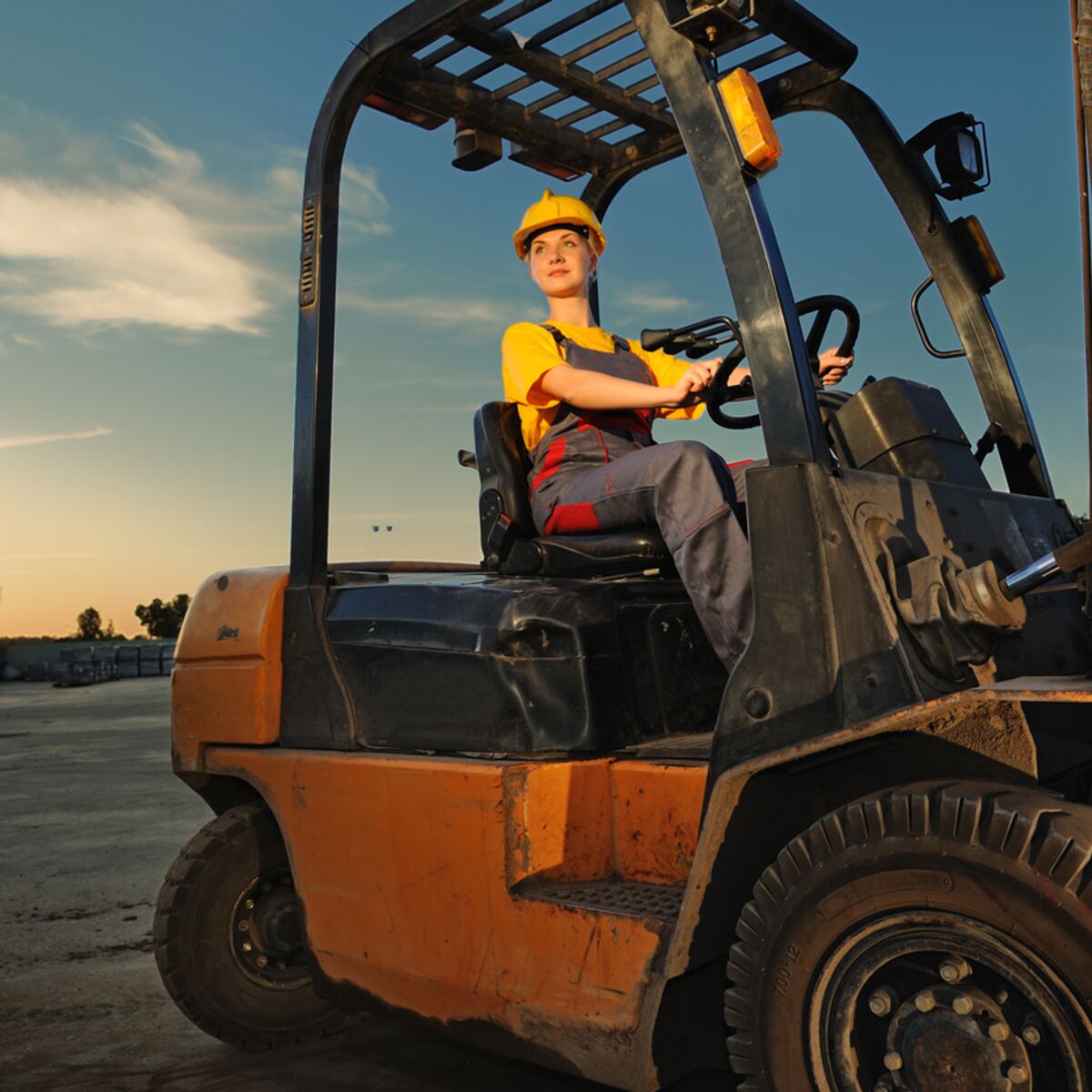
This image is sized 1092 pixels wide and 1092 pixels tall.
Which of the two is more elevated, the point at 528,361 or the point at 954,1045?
the point at 528,361

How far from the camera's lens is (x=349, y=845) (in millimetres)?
3191

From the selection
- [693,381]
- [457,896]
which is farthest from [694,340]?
[457,896]

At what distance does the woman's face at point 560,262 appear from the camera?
3.84 m

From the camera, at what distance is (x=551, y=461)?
3.48m

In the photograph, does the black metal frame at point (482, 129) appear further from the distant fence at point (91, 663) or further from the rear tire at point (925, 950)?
the distant fence at point (91, 663)

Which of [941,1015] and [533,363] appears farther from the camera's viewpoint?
[533,363]

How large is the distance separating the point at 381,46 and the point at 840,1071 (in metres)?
2.70

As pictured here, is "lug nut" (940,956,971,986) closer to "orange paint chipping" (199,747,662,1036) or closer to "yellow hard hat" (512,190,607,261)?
"orange paint chipping" (199,747,662,1036)

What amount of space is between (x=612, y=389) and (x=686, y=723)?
0.89 m

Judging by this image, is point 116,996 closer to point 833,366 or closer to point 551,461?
point 551,461

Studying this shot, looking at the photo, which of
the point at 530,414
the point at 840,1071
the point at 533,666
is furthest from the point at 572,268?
the point at 840,1071

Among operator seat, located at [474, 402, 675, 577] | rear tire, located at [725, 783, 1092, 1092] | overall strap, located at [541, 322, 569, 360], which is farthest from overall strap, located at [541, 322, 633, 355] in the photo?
rear tire, located at [725, 783, 1092, 1092]

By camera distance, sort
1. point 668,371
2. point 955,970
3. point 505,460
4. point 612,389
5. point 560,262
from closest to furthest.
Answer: point 955,970
point 612,389
point 505,460
point 560,262
point 668,371

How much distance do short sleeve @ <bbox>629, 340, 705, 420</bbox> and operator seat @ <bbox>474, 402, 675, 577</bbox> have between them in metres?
0.59
